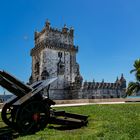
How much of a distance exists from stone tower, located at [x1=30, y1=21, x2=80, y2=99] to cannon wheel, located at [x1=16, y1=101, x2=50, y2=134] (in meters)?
46.5

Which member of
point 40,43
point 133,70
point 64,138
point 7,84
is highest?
point 40,43

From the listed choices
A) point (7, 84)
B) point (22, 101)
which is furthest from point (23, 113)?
point (7, 84)

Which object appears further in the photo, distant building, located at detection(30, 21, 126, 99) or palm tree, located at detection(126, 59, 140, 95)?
distant building, located at detection(30, 21, 126, 99)

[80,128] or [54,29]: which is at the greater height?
[54,29]

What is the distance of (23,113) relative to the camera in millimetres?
8078

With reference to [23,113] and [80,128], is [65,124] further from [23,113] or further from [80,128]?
[23,113]

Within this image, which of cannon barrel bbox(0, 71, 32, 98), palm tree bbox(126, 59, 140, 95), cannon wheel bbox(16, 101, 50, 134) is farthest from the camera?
palm tree bbox(126, 59, 140, 95)

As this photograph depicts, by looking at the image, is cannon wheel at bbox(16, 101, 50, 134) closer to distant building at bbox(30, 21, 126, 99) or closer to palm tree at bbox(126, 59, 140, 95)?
palm tree at bbox(126, 59, 140, 95)

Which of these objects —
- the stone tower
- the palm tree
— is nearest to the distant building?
the stone tower

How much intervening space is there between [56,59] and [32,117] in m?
50.6

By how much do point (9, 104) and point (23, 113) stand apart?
1.30 meters

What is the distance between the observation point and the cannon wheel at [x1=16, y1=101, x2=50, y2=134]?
26.2 feet

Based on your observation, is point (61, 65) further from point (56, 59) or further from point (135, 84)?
point (135, 84)

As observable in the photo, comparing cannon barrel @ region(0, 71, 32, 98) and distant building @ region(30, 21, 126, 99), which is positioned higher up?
distant building @ region(30, 21, 126, 99)
